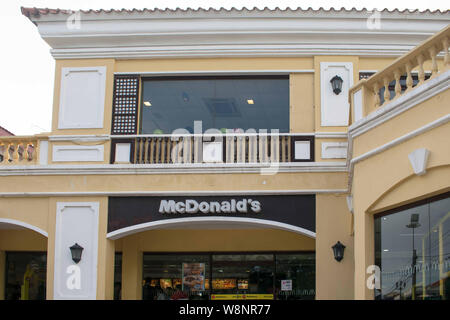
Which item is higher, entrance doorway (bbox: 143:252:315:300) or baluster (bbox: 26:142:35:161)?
baluster (bbox: 26:142:35:161)

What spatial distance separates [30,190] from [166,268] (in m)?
3.87

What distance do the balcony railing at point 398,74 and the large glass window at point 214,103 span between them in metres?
3.84

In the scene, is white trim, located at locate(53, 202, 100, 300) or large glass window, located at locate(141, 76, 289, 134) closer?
white trim, located at locate(53, 202, 100, 300)

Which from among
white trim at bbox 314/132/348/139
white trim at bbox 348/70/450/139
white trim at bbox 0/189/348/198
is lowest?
white trim at bbox 0/189/348/198

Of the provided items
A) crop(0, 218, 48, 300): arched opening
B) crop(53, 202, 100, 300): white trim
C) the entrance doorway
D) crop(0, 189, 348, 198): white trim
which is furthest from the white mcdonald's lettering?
crop(0, 218, 48, 300): arched opening

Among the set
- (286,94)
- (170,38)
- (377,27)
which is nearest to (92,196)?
(170,38)

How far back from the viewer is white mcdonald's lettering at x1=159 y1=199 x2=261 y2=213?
1274 centimetres

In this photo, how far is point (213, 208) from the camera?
1281 cm

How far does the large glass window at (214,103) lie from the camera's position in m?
13.6

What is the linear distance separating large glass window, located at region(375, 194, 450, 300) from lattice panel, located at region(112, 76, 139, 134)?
6.27 m

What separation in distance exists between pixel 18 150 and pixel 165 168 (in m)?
3.23

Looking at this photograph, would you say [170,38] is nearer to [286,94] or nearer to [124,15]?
[124,15]

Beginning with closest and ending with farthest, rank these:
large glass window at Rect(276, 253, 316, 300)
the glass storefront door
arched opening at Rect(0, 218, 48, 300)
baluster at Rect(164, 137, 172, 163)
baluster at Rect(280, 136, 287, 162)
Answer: baluster at Rect(280, 136, 287, 162)
baluster at Rect(164, 137, 172, 163)
large glass window at Rect(276, 253, 316, 300)
the glass storefront door
arched opening at Rect(0, 218, 48, 300)

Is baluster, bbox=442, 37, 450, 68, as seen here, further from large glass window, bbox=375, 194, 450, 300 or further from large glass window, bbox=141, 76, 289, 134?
large glass window, bbox=141, 76, 289, 134
